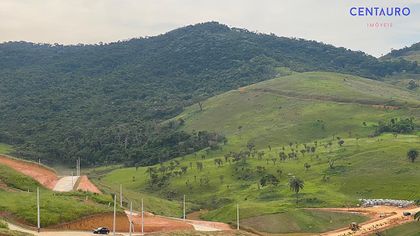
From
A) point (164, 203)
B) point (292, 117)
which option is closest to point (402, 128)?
point (292, 117)

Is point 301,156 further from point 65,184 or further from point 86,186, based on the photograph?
point 65,184

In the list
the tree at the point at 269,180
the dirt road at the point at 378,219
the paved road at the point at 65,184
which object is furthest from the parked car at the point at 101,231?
the tree at the point at 269,180

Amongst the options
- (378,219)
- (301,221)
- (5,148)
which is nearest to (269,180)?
(301,221)

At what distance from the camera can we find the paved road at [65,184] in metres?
74.0

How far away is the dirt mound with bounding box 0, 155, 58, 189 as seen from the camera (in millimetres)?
71250

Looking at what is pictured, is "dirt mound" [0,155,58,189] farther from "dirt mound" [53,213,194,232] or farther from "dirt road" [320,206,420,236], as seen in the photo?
"dirt road" [320,206,420,236]

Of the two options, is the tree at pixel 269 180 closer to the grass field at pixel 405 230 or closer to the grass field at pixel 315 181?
the grass field at pixel 315 181

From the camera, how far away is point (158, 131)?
18162 centimetres

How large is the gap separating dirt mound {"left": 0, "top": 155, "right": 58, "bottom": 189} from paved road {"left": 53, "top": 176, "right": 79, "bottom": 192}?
2.35 feet

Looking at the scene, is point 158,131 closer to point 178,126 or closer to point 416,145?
point 178,126

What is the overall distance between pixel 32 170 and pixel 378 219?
159ft

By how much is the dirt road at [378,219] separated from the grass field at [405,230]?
1011 millimetres

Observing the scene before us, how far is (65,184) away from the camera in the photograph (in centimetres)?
7762

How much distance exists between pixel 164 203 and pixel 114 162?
68061mm
